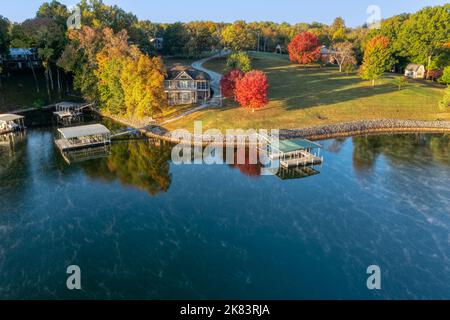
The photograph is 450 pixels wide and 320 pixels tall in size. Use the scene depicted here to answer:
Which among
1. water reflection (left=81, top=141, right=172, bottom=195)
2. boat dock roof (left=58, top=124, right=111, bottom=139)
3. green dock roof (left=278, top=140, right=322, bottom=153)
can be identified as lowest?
water reflection (left=81, top=141, right=172, bottom=195)

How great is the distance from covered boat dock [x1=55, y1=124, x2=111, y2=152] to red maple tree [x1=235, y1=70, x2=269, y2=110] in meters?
24.9

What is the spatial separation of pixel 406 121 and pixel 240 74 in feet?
109

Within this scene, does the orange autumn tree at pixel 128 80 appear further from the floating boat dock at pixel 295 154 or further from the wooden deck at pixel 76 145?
the floating boat dock at pixel 295 154

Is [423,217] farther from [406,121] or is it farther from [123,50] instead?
[123,50]

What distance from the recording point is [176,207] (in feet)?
126

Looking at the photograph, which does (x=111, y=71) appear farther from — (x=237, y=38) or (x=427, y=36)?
(x=427, y=36)

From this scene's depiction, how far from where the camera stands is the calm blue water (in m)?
27.5

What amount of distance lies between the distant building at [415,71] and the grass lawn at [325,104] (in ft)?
24.6

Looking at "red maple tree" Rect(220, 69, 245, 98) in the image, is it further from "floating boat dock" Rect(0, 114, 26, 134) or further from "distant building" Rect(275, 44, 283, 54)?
"distant building" Rect(275, 44, 283, 54)

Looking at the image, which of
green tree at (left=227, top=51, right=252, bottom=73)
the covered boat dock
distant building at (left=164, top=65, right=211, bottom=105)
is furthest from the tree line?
green tree at (left=227, top=51, right=252, bottom=73)

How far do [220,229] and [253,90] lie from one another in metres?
36.0

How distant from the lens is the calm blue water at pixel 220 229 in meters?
27.5
